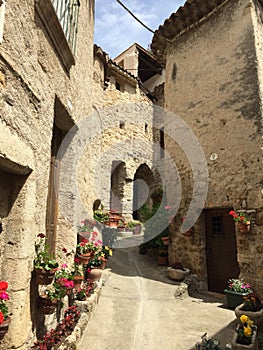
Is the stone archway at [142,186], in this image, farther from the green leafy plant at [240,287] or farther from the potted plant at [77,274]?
the potted plant at [77,274]

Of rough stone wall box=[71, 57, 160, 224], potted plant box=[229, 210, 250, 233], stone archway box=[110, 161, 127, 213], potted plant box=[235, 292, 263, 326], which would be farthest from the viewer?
stone archway box=[110, 161, 127, 213]

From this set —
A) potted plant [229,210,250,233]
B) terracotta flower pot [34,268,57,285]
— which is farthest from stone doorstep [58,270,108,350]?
potted plant [229,210,250,233]

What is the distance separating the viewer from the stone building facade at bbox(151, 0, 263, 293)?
5.56 metres

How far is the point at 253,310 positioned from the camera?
400 centimetres

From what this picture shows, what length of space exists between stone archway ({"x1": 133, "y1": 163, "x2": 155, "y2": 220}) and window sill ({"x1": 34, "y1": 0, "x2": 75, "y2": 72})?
36.9 ft

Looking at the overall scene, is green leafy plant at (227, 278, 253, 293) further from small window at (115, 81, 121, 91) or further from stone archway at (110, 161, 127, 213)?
small window at (115, 81, 121, 91)

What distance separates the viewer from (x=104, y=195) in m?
10.5

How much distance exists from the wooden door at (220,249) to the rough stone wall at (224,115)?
189 mm

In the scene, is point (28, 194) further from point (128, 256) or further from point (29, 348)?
point (128, 256)

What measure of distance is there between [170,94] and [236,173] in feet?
11.4

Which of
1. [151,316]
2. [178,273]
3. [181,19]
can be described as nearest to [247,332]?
[151,316]

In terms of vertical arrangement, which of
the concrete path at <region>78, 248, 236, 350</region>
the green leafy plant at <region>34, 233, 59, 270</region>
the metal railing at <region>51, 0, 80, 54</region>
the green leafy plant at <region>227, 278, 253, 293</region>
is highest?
the metal railing at <region>51, 0, 80, 54</region>

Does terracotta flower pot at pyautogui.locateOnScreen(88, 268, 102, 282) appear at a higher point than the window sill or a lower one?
lower

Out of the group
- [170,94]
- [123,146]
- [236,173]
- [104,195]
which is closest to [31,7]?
[236,173]
